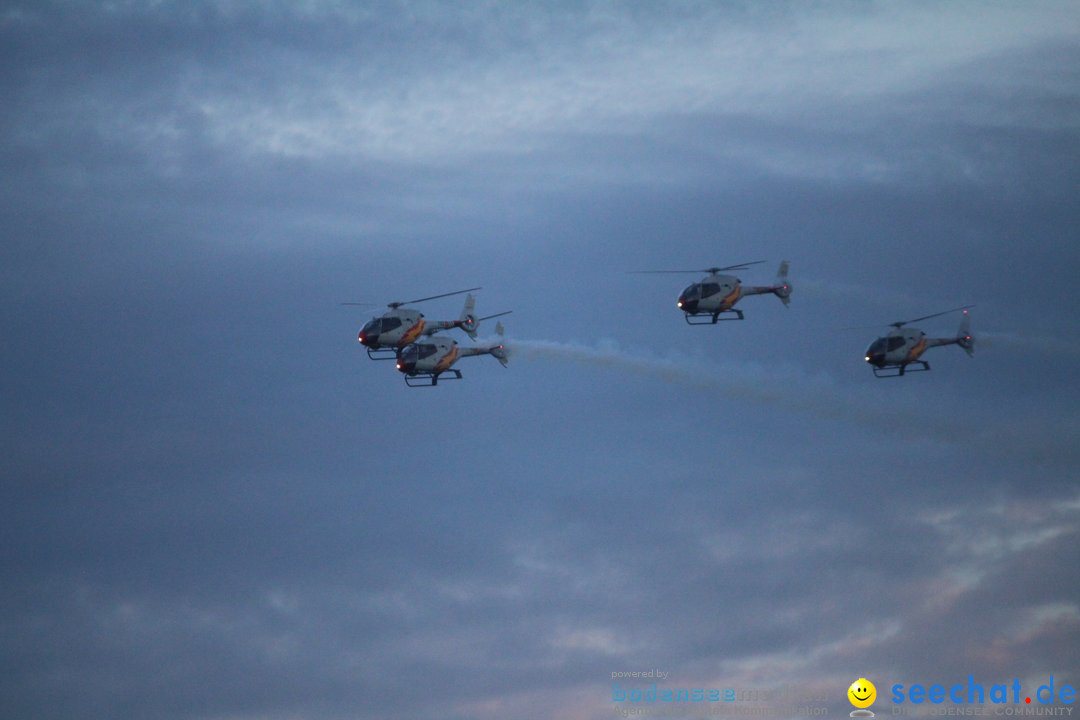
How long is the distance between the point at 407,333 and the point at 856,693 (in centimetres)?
2742

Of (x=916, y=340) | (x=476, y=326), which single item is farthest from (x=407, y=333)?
(x=916, y=340)

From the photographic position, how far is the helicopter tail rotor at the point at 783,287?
89812 millimetres

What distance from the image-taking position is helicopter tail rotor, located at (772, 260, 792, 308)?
89812 mm

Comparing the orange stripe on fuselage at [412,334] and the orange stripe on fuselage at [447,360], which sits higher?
the orange stripe on fuselage at [412,334]

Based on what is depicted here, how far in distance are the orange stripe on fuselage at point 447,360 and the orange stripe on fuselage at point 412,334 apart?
5.57 ft

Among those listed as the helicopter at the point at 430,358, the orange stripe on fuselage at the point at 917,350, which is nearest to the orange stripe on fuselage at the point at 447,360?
the helicopter at the point at 430,358

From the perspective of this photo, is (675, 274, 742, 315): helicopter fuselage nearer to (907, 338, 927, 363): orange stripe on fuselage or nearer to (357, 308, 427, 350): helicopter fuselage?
(907, 338, 927, 363): orange stripe on fuselage

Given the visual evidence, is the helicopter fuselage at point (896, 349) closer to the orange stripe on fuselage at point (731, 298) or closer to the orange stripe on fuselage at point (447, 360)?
the orange stripe on fuselage at point (731, 298)

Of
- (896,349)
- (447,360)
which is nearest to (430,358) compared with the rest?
(447,360)

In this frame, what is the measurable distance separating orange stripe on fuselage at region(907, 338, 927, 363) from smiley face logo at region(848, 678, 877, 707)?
1625cm

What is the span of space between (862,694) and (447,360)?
83.6 ft

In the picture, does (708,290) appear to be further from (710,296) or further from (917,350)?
(917,350)

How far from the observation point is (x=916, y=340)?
91.8 m

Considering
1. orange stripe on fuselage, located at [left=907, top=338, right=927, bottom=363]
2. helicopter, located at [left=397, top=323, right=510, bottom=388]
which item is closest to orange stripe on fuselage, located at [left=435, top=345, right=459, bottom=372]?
helicopter, located at [left=397, top=323, right=510, bottom=388]
